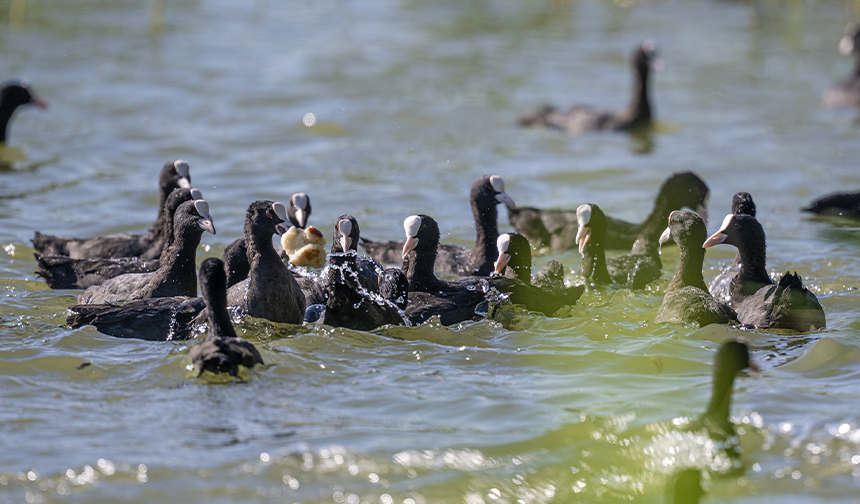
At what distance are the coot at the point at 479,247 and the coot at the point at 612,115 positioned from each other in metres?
6.08

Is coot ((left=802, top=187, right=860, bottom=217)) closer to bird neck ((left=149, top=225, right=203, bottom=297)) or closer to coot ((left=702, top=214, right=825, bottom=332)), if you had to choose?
coot ((left=702, top=214, right=825, bottom=332))

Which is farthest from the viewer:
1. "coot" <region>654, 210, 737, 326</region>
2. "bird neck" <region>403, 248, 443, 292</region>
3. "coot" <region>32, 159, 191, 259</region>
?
"coot" <region>32, 159, 191, 259</region>

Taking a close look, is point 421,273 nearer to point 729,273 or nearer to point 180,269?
point 180,269

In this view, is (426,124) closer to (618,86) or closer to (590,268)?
(618,86)

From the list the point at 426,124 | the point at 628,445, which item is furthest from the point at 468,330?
the point at 426,124

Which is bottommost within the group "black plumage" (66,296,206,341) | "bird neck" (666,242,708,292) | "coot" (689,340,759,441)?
"coot" (689,340,759,441)

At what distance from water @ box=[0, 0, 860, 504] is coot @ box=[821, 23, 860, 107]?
14.8 inches

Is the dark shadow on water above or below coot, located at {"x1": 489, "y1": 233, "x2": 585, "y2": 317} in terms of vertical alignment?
above

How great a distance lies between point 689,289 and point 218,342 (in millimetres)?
3252

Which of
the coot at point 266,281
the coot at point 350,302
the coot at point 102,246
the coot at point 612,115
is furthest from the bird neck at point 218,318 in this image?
the coot at point 612,115

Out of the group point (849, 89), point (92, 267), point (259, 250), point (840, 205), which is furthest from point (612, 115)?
point (259, 250)

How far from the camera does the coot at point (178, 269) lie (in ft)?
24.6

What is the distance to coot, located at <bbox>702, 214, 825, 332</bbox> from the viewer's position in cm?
670

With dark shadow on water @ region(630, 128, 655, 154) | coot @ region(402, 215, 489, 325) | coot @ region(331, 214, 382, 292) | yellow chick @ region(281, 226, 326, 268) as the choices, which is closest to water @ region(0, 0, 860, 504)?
dark shadow on water @ region(630, 128, 655, 154)
